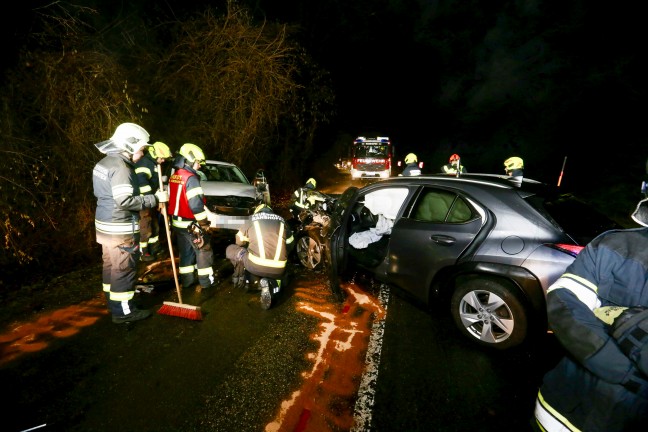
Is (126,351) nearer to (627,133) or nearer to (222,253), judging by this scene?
(222,253)

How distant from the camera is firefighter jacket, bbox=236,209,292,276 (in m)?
3.91

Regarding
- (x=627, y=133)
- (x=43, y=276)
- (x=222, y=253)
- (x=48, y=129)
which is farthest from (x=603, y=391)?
(x=627, y=133)

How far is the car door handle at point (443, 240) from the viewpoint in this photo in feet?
10.8

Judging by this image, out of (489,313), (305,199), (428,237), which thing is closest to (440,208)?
(428,237)

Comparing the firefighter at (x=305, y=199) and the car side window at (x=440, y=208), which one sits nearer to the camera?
the car side window at (x=440, y=208)

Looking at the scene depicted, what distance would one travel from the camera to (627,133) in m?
19.5

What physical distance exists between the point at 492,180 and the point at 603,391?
254 centimetres

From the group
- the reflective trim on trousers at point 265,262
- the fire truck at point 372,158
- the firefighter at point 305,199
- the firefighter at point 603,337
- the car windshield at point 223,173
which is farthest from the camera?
the fire truck at point 372,158

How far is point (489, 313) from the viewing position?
316cm

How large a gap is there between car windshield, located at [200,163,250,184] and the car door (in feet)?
17.6

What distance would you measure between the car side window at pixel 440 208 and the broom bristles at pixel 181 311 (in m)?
2.74

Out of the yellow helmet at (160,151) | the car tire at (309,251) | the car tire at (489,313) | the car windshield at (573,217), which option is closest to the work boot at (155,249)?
the yellow helmet at (160,151)

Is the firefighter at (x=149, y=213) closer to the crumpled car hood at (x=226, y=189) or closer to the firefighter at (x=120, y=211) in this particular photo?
the crumpled car hood at (x=226, y=189)

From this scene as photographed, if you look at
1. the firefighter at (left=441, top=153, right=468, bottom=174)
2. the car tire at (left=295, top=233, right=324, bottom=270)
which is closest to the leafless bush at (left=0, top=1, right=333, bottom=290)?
the car tire at (left=295, top=233, right=324, bottom=270)
